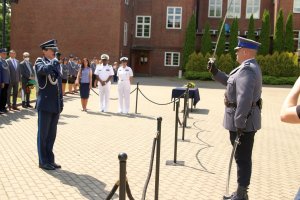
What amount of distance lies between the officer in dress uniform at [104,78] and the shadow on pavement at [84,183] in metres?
8.63

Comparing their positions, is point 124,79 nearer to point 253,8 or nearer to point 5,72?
point 5,72

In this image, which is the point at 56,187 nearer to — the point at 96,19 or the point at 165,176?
the point at 165,176

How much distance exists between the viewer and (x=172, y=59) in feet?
152

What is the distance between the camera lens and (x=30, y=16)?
41250 mm

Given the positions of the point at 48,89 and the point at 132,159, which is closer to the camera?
the point at 48,89

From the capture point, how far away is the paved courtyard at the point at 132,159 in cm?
625

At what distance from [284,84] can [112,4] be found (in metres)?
17.3

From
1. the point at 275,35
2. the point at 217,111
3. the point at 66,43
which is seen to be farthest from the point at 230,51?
the point at 217,111

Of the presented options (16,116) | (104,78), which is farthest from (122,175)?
(104,78)

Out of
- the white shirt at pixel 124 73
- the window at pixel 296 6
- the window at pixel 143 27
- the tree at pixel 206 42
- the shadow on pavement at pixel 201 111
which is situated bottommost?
the shadow on pavement at pixel 201 111

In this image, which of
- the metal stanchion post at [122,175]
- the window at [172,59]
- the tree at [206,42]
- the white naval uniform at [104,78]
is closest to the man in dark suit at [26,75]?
the white naval uniform at [104,78]

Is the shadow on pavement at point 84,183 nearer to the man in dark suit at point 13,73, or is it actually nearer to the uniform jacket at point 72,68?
the man in dark suit at point 13,73

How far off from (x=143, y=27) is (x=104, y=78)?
3216cm

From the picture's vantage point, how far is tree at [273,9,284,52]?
40.8 metres
